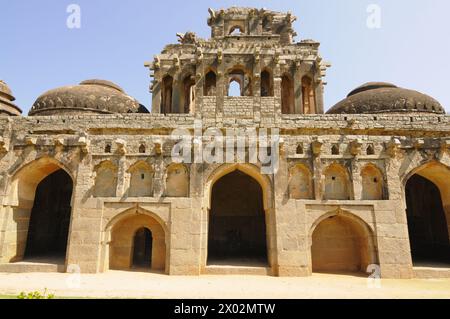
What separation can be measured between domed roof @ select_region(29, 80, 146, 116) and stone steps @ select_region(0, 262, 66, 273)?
31.0 ft

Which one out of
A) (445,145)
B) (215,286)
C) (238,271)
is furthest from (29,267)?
(445,145)

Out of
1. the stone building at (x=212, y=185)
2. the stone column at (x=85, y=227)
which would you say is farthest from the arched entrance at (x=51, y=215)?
the stone column at (x=85, y=227)

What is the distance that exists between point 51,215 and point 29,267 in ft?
18.7

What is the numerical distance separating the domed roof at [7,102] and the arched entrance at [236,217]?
1461cm

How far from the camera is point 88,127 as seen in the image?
548 inches

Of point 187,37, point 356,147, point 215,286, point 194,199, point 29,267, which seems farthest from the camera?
point 187,37

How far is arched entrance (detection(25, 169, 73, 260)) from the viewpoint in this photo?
14.9 m

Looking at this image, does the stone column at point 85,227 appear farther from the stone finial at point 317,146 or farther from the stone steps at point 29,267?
the stone finial at point 317,146

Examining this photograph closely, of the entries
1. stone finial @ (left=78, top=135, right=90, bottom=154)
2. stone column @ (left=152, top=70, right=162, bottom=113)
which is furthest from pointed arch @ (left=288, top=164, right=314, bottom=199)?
stone column @ (left=152, top=70, right=162, bottom=113)

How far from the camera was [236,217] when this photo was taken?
16.0m

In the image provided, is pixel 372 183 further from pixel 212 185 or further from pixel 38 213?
pixel 38 213

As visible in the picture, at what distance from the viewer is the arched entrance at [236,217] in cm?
1568

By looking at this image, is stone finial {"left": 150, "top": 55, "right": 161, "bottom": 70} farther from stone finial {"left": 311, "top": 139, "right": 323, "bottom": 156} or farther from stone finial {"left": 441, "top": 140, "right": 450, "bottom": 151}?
stone finial {"left": 441, "top": 140, "right": 450, "bottom": 151}
